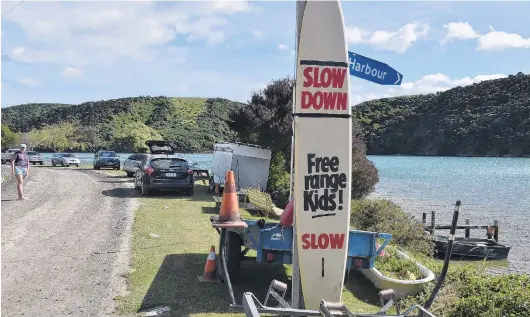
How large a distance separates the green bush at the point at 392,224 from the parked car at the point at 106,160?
28.3m

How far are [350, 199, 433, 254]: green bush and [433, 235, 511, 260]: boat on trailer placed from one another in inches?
157

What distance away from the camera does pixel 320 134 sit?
6.13 metres

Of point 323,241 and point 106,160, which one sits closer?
point 323,241

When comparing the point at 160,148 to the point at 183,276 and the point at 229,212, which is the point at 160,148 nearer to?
the point at 183,276

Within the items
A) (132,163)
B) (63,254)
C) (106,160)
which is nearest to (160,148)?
(132,163)

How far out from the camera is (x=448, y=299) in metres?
8.23

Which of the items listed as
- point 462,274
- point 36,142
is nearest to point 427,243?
point 462,274

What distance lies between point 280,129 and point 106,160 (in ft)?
69.8

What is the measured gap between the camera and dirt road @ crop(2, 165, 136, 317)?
7.20m

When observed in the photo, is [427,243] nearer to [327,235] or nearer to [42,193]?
[327,235]

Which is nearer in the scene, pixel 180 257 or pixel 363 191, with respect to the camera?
pixel 180 257

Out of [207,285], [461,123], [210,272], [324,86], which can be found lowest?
[207,285]

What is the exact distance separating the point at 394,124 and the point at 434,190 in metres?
89.9

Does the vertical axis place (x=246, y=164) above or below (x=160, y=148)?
below
